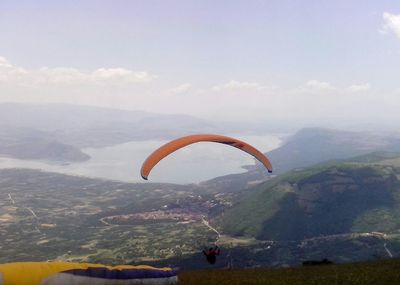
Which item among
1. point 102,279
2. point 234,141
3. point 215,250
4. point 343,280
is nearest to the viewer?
point 102,279

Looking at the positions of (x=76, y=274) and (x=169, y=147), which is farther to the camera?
(x=169, y=147)

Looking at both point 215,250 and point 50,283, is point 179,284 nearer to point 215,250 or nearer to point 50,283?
point 50,283

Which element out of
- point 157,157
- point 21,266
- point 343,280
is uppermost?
point 157,157

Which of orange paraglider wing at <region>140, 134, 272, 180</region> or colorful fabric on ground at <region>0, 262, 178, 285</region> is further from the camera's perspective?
orange paraglider wing at <region>140, 134, 272, 180</region>

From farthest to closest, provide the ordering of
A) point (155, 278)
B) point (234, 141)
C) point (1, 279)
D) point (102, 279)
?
point (234, 141) < point (155, 278) < point (102, 279) < point (1, 279)

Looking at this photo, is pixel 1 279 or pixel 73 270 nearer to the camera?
pixel 1 279

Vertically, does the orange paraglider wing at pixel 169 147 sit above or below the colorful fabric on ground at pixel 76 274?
above

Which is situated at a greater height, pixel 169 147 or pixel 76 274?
pixel 169 147

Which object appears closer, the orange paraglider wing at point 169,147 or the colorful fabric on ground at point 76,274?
the colorful fabric on ground at point 76,274

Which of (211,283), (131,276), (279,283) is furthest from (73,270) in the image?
(279,283)

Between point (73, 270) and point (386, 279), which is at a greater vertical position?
point (73, 270)

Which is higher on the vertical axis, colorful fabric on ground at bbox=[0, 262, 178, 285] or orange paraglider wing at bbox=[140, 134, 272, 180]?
orange paraglider wing at bbox=[140, 134, 272, 180]
